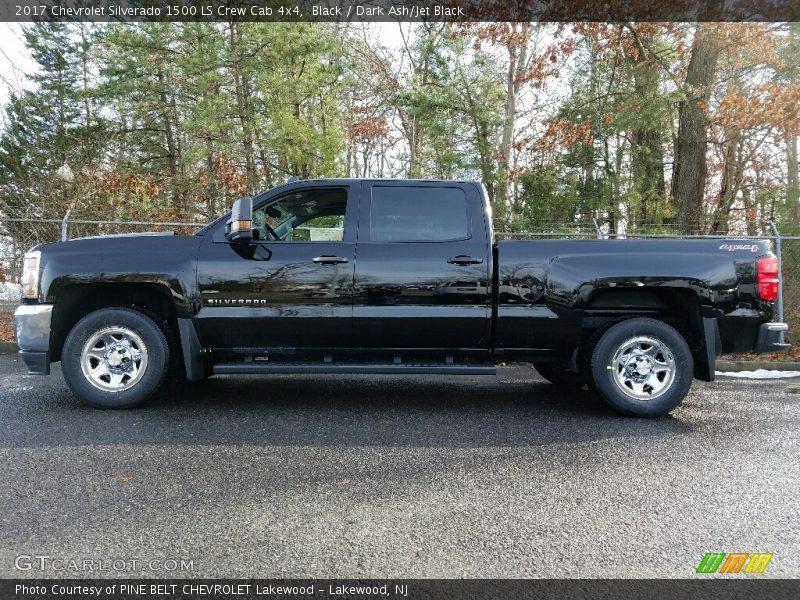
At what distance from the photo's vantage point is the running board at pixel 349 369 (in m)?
5.16

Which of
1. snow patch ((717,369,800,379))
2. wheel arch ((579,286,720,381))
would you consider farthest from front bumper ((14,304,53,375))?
snow patch ((717,369,800,379))

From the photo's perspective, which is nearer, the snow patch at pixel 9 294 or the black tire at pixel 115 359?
the black tire at pixel 115 359

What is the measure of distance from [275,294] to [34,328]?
6.79 feet

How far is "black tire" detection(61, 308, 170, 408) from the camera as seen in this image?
515 centimetres

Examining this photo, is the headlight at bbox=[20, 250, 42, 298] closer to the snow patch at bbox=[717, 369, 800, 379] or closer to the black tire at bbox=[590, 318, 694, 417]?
the black tire at bbox=[590, 318, 694, 417]

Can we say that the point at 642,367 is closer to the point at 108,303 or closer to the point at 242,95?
the point at 108,303

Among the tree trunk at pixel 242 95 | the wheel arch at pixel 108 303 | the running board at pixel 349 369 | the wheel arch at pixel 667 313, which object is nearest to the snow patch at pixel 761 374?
the wheel arch at pixel 667 313

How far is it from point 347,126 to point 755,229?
1579 centimetres

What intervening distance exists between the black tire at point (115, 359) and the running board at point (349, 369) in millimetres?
543

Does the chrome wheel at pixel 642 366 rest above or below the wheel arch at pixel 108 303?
below

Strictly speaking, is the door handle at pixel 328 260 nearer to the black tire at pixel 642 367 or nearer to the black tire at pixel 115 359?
the black tire at pixel 115 359

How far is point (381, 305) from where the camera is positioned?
5246mm

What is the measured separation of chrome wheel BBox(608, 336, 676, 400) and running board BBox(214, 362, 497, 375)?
43.9 inches

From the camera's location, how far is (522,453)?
4.19 metres
